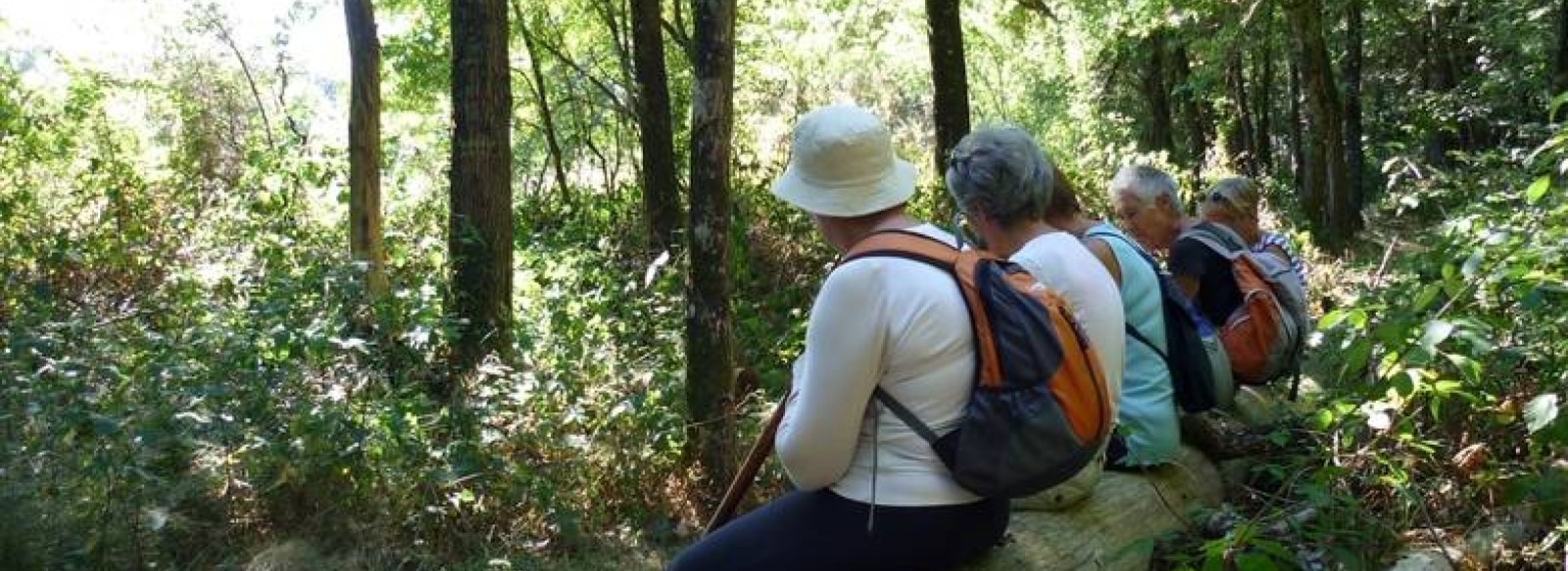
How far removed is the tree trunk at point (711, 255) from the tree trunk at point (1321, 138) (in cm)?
1072

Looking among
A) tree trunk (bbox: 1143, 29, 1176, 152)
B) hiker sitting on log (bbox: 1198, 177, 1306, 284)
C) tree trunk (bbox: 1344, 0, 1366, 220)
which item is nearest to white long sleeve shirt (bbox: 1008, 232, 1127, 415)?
hiker sitting on log (bbox: 1198, 177, 1306, 284)

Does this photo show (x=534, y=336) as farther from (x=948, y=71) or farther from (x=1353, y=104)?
(x=1353, y=104)

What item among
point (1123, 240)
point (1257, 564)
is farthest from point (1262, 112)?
point (1257, 564)

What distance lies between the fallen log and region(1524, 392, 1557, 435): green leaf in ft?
3.41

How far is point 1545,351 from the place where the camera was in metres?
3.84

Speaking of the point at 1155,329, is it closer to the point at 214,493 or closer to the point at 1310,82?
the point at 214,493

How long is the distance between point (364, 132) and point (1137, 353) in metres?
5.49

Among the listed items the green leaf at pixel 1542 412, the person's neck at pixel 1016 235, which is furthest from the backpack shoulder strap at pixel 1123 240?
the green leaf at pixel 1542 412

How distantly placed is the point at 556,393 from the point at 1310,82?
1242cm

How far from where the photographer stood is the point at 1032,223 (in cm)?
360

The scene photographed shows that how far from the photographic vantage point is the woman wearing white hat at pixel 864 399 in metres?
2.55

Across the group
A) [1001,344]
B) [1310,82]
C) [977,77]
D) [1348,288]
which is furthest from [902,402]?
[977,77]

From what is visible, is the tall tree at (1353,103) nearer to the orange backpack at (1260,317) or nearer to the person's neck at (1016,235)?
the orange backpack at (1260,317)

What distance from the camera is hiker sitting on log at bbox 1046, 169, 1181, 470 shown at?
412 cm
